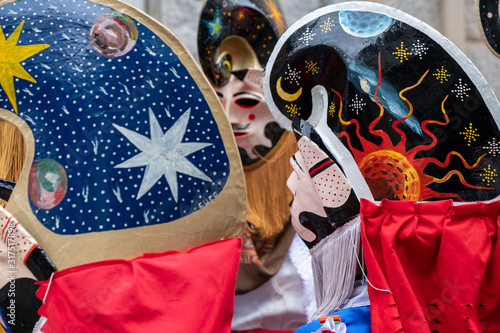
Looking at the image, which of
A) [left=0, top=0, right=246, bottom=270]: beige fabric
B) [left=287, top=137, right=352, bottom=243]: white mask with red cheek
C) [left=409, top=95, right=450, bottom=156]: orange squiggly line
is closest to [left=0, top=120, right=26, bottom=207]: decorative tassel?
[left=0, top=0, right=246, bottom=270]: beige fabric

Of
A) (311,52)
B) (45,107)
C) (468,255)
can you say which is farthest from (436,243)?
(45,107)

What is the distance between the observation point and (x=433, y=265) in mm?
1197

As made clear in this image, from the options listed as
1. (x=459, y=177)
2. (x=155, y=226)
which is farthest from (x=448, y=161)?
(x=155, y=226)

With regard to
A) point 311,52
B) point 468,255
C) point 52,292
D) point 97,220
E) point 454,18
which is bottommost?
point 468,255

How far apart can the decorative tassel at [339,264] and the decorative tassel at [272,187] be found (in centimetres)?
75

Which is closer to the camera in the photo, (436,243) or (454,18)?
(436,243)

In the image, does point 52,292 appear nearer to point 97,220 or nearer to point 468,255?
point 97,220

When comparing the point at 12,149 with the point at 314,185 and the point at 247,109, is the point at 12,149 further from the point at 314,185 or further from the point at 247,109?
the point at 247,109

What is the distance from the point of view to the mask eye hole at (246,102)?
208 centimetres

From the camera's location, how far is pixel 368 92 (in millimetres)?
1254

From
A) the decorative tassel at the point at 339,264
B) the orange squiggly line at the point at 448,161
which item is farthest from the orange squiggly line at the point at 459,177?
the decorative tassel at the point at 339,264

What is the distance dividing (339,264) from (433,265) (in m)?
0.21

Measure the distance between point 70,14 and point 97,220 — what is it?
52cm

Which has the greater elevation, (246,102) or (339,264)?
(246,102)
